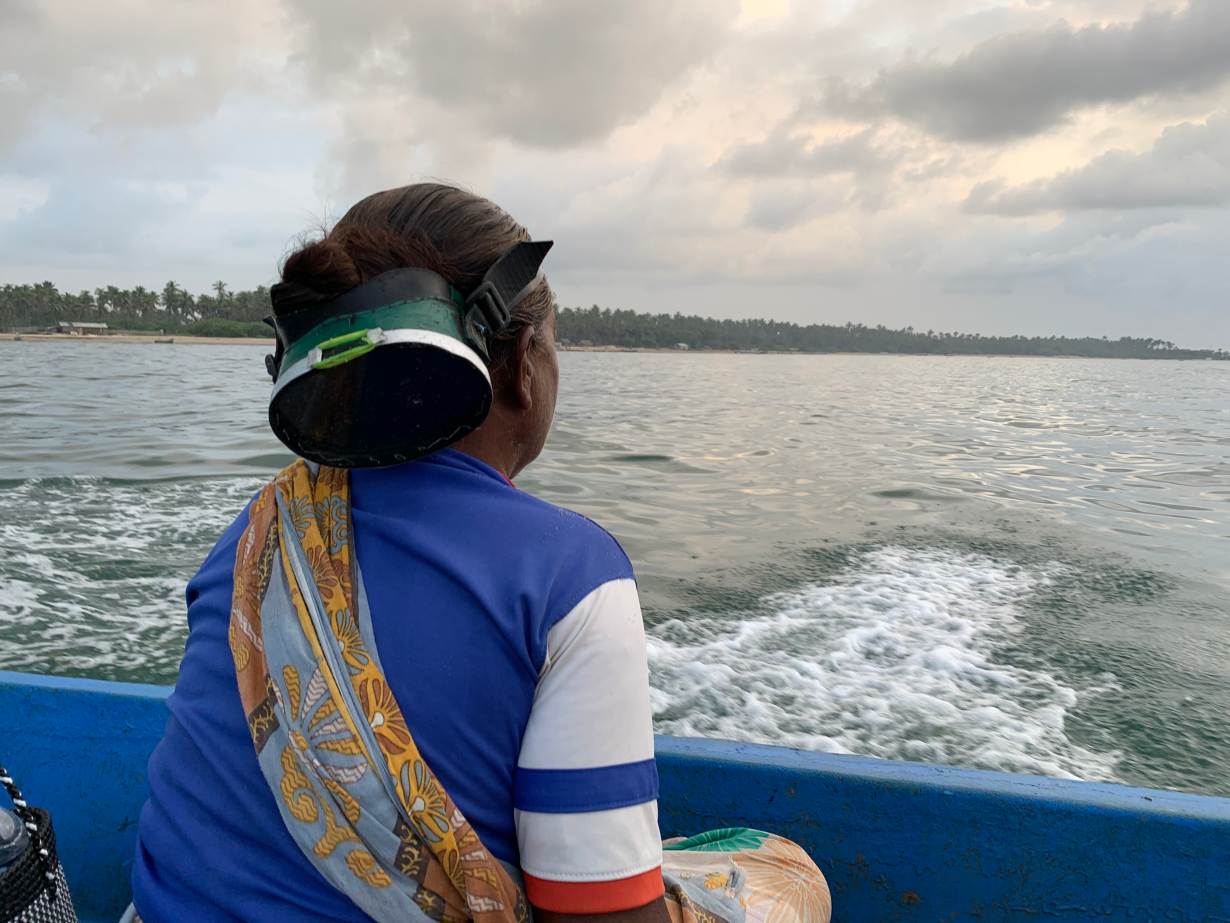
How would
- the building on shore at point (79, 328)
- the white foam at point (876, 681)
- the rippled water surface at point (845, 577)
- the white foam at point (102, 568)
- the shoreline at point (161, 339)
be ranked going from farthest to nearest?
1. the building on shore at point (79, 328)
2. the shoreline at point (161, 339)
3. the white foam at point (102, 568)
4. the rippled water surface at point (845, 577)
5. the white foam at point (876, 681)

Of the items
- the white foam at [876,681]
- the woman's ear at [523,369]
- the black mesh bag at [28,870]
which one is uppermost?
the woman's ear at [523,369]

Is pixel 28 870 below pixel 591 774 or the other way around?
below

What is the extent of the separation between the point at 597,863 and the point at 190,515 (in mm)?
7285

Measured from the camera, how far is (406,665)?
96 cm

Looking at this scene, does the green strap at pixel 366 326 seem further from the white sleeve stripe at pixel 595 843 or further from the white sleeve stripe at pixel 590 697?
the white sleeve stripe at pixel 595 843

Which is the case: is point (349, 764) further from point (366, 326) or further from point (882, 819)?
point (882, 819)

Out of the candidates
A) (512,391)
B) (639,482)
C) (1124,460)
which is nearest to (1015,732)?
(512,391)

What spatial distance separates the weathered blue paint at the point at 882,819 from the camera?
186 cm

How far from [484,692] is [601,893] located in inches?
9.3

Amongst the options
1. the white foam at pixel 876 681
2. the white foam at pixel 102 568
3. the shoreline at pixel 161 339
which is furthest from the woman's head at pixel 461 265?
the shoreline at pixel 161 339

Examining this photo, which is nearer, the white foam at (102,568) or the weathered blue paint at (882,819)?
the weathered blue paint at (882,819)

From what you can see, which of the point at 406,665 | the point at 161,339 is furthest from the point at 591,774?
the point at 161,339

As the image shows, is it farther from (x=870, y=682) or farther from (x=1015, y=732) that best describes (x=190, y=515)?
(x=1015, y=732)

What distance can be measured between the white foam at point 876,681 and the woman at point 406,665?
116 inches
